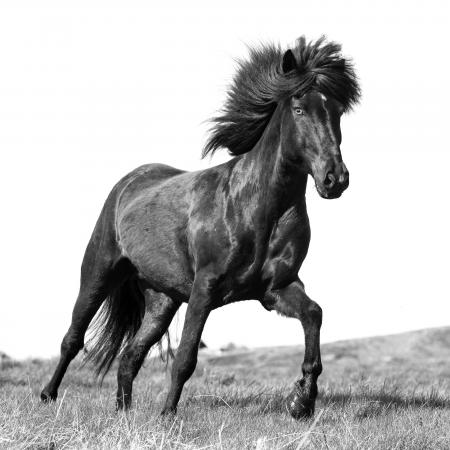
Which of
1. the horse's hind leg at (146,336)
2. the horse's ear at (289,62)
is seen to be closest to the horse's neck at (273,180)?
the horse's ear at (289,62)

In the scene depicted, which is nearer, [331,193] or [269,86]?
[331,193]

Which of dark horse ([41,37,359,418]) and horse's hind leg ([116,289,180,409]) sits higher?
dark horse ([41,37,359,418])

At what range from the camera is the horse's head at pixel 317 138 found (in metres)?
5.37

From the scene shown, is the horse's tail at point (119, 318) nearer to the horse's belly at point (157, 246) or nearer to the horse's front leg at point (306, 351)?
the horse's belly at point (157, 246)

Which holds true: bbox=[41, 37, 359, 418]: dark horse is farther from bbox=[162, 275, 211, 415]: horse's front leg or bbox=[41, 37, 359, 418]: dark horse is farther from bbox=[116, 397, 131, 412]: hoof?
bbox=[116, 397, 131, 412]: hoof

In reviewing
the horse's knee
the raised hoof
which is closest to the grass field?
the raised hoof

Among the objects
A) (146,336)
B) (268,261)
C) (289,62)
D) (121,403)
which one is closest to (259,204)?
(268,261)

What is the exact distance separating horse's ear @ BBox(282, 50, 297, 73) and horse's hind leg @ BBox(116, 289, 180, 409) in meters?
2.38

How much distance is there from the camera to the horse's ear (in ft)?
19.3

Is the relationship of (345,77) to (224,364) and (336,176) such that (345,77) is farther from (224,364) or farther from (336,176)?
(224,364)

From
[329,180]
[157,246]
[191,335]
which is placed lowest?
[191,335]

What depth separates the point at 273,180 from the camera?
19.5 feet

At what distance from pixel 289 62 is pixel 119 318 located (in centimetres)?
308

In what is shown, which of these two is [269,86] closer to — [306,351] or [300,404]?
[306,351]
